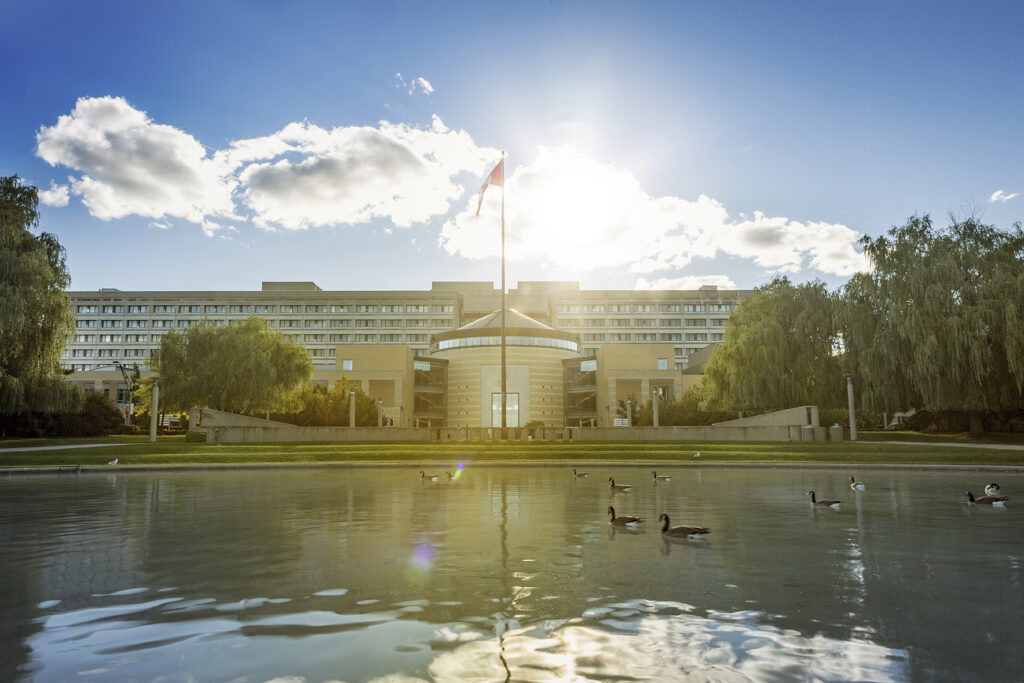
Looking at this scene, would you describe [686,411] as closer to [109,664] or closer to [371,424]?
[371,424]

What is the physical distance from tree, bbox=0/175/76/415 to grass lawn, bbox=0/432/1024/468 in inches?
154

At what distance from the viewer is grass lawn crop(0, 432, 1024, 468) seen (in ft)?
98.6

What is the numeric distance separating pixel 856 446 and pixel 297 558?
114 ft

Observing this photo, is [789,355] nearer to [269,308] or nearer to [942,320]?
[942,320]

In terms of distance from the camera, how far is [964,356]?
34406mm

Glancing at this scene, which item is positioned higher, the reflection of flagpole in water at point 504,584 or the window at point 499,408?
the window at point 499,408

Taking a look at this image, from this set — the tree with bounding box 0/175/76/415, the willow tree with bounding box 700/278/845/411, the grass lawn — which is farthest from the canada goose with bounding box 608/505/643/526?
the willow tree with bounding box 700/278/845/411

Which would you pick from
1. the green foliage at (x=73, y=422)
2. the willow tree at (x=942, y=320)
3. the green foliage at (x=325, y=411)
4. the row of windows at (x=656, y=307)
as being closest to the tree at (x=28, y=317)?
the green foliage at (x=73, y=422)

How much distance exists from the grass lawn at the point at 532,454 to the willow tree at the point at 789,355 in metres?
10.7

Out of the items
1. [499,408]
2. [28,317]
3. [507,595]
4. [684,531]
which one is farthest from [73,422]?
[507,595]

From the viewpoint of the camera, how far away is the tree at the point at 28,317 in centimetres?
3425

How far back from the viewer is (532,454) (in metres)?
35.4

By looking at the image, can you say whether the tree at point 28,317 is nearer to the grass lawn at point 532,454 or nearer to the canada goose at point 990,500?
the grass lawn at point 532,454

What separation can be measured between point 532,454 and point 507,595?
95.2 ft
